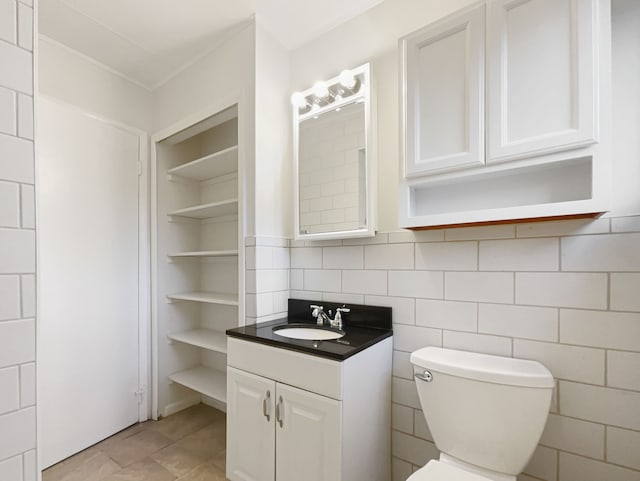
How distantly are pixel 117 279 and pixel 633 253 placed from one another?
2.66 m

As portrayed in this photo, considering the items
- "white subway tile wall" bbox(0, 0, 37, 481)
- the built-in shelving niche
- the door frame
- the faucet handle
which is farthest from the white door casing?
the faucet handle

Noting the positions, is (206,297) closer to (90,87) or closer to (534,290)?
(90,87)

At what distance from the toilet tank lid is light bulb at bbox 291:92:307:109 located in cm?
146

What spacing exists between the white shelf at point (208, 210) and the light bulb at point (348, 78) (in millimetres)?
930

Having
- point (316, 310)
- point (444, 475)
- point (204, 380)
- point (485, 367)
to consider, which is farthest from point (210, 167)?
point (444, 475)

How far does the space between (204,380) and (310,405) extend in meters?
1.30

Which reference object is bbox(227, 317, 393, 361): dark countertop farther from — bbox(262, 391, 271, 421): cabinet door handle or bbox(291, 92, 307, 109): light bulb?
bbox(291, 92, 307, 109): light bulb

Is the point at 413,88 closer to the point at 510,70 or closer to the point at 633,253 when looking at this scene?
the point at 510,70

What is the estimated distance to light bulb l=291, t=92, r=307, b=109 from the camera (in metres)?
1.75

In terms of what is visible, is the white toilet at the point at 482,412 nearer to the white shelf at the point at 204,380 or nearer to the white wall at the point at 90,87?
the white shelf at the point at 204,380

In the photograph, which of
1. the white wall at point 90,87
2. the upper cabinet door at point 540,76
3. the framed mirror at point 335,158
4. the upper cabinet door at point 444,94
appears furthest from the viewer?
the white wall at point 90,87

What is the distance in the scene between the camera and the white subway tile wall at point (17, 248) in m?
0.72

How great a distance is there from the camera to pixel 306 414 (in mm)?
1242

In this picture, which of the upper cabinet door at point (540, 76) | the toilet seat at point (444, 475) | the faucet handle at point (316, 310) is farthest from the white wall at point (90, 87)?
the toilet seat at point (444, 475)
